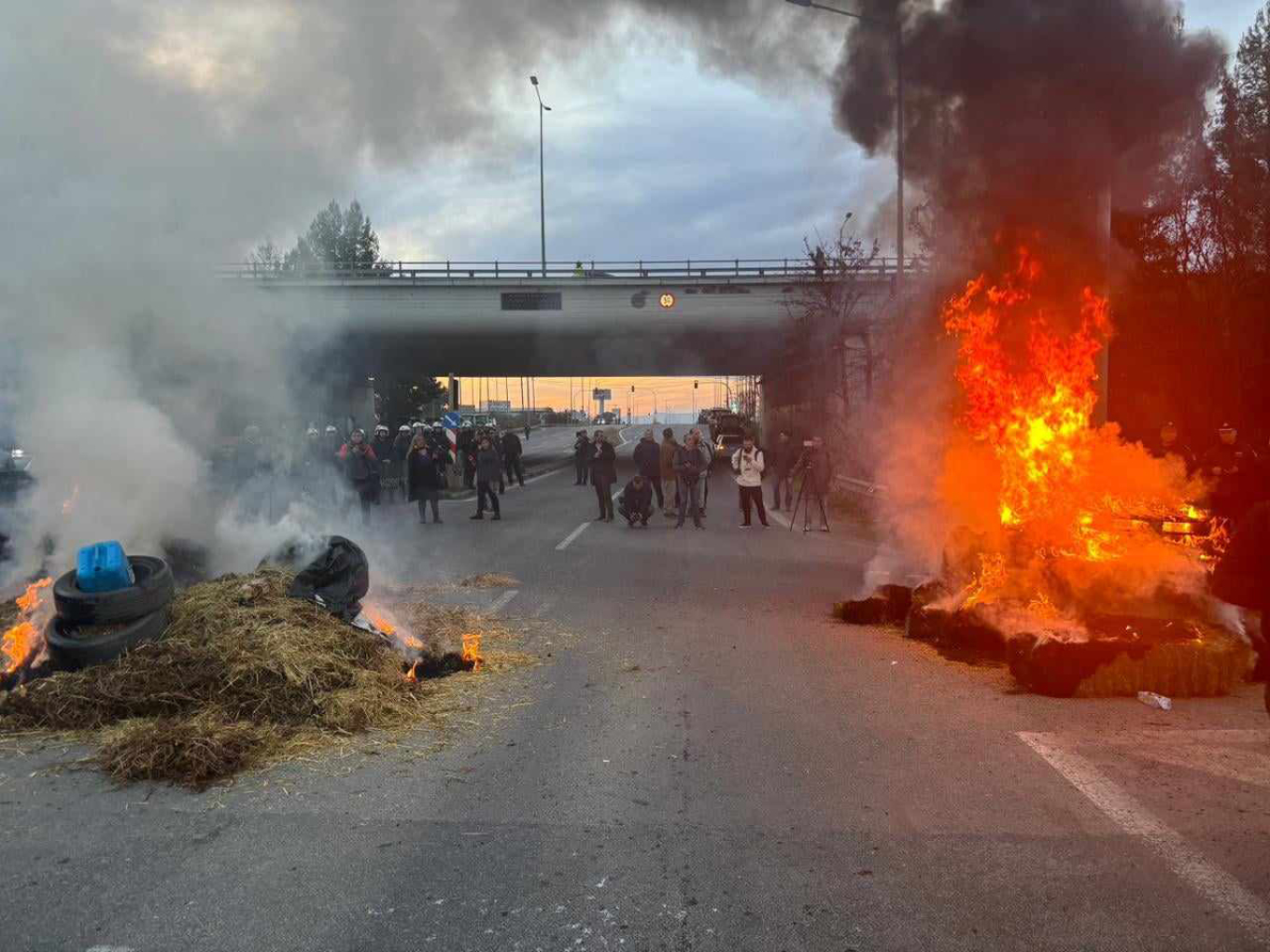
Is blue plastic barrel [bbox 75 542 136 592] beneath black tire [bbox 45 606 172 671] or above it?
above

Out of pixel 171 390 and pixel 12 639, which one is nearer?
pixel 12 639

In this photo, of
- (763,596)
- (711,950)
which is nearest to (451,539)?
(763,596)

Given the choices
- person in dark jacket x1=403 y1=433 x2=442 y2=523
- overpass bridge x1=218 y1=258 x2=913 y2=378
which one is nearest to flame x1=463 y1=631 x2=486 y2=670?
person in dark jacket x1=403 y1=433 x2=442 y2=523

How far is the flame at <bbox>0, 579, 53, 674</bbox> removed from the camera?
571cm

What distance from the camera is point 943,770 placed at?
15.1 feet

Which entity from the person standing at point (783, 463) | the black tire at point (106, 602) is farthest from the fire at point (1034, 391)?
the person standing at point (783, 463)

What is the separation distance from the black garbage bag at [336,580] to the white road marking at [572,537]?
633 cm

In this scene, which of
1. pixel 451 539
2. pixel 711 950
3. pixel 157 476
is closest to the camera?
pixel 711 950

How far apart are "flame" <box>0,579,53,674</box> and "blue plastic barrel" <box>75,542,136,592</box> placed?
42 cm

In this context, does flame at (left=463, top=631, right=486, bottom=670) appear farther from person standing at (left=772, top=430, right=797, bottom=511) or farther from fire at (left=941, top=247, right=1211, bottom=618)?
person standing at (left=772, top=430, right=797, bottom=511)

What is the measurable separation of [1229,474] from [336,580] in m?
6.97

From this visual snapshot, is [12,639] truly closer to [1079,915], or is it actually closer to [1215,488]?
[1079,915]

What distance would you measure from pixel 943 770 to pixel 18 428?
746 cm

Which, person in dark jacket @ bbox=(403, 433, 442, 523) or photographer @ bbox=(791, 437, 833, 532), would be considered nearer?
photographer @ bbox=(791, 437, 833, 532)
